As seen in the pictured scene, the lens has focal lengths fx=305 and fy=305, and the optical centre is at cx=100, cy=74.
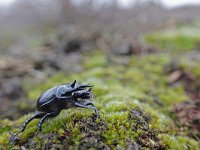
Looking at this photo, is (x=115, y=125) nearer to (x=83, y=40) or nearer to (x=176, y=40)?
(x=83, y=40)

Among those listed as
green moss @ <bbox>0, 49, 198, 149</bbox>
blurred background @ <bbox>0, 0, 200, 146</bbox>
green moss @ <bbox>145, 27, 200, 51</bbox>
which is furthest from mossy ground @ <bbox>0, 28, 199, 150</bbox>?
green moss @ <bbox>145, 27, 200, 51</bbox>

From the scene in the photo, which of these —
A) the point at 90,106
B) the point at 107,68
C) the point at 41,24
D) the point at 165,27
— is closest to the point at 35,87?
the point at 107,68

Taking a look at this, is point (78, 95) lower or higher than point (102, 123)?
higher

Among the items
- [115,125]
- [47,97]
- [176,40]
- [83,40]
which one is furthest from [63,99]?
[176,40]

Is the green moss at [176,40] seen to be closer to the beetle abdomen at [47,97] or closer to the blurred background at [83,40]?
the blurred background at [83,40]

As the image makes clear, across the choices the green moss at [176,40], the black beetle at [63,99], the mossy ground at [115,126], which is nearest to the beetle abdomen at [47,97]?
the black beetle at [63,99]

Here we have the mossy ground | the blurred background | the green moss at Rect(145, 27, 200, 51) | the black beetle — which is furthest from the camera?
the green moss at Rect(145, 27, 200, 51)

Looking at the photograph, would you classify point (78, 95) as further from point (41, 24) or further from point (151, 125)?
point (41, 24)

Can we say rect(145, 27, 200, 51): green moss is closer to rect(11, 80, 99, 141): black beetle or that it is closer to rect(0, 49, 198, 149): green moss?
rect(0, 49, 198, 149): green moss
